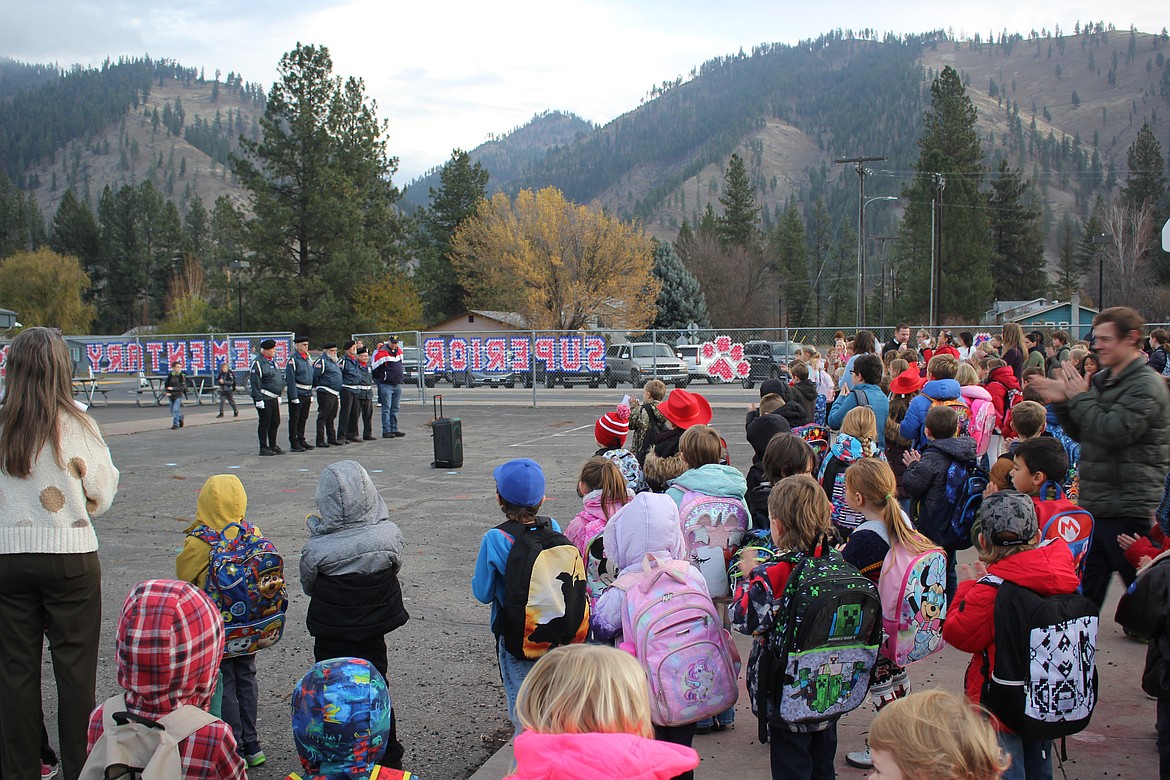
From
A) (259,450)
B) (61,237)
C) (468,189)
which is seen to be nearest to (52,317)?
(61,237)

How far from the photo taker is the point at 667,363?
1172 inches

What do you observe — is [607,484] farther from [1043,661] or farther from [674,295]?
[674,295]

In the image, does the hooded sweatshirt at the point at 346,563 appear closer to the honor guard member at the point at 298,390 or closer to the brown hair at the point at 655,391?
the brown hair at the point at 655,391

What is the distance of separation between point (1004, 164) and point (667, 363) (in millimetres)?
64863

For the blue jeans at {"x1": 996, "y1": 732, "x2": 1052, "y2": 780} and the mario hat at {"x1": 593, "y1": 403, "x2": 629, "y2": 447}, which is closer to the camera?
the blue jeans at {"x1": 996, "y1": 732, "x2": 1052, "y2": 780}

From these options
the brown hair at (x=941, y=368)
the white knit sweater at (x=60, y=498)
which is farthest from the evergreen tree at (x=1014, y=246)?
the white knit sweater at (x=60, y=498)

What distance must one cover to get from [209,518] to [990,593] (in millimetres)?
3560

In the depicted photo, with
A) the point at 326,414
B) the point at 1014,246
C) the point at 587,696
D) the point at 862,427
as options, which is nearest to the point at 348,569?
the point at 587,696

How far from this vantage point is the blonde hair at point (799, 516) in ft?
12.1

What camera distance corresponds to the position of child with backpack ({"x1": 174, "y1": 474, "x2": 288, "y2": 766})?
13.5ft

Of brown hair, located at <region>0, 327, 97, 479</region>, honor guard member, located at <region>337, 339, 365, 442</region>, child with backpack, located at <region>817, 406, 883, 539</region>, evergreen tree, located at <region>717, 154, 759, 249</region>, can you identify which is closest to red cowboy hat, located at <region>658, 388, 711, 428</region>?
child with backpack, located at <region>817, 406, 883, 539</region>

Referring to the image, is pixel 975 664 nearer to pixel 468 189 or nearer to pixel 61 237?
pixel 468 189

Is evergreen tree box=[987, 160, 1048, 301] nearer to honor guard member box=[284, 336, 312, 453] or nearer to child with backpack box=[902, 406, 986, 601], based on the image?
honor guard member box=[284, 336, 312, 453]

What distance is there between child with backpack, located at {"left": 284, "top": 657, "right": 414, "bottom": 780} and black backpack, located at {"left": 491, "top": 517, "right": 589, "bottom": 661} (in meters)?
1.19
